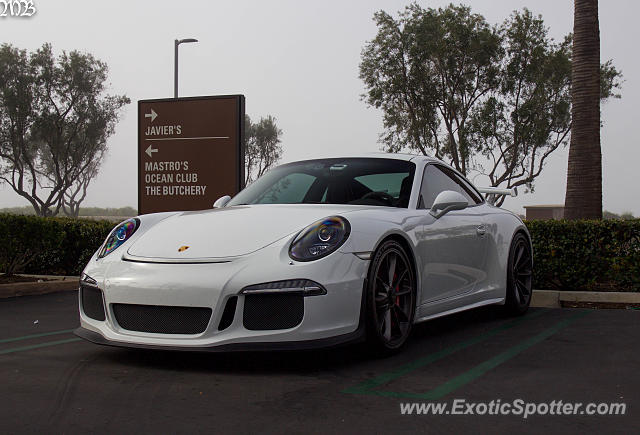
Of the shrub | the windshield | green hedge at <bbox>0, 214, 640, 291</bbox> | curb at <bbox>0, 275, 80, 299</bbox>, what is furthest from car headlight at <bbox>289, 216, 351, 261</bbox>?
the shrub

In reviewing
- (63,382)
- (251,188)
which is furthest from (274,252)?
(251,188)

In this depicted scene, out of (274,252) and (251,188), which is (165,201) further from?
(274,252)

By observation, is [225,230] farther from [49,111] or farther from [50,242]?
[49,111]

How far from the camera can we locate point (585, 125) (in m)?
12.7

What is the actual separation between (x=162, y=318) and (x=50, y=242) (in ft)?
25.6

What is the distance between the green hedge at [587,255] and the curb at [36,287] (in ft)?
21.3

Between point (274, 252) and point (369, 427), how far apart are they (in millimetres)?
1507

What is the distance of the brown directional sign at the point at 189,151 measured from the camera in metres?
12.2

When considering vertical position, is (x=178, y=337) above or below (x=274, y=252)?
below

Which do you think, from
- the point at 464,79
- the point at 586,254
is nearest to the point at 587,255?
the point at 586,254

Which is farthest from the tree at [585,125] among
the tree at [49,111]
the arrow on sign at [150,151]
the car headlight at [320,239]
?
the tree at [49,111]

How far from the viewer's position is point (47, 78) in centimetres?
4350

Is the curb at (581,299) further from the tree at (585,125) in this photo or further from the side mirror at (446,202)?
the tree at (585,125)

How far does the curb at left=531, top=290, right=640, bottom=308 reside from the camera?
8.73 metres
